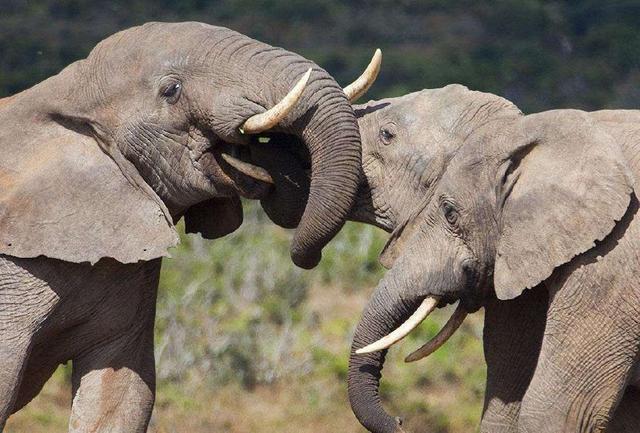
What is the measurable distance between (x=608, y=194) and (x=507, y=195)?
0.38m

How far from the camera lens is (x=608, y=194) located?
5.16 meters

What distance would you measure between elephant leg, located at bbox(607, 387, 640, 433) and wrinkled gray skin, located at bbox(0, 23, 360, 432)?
1071mm

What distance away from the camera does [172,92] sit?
5.67 metres

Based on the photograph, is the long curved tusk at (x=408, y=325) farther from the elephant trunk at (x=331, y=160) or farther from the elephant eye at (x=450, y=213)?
the elephant trunk at (x=331, y=160)

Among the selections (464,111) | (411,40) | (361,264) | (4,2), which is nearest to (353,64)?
(411,40)

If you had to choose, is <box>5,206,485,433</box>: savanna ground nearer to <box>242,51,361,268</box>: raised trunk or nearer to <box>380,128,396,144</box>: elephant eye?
<box>380,128,396,144</box>: elephant eye

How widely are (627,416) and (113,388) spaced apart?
1.70 m

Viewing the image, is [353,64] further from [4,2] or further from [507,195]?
[507,195]

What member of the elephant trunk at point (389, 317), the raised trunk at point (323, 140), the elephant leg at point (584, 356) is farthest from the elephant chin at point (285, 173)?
the elephant leg at point (584, 356)

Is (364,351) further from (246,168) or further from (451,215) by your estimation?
(246,168)

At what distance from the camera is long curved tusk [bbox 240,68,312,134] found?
543 cm

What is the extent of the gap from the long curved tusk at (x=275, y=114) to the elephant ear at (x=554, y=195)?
672 mm

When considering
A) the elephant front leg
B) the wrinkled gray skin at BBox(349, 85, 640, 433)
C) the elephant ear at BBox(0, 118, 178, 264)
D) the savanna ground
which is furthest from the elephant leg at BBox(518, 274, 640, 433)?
the savanna ground

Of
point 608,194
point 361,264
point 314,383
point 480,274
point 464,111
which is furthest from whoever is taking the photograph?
point 361,264
